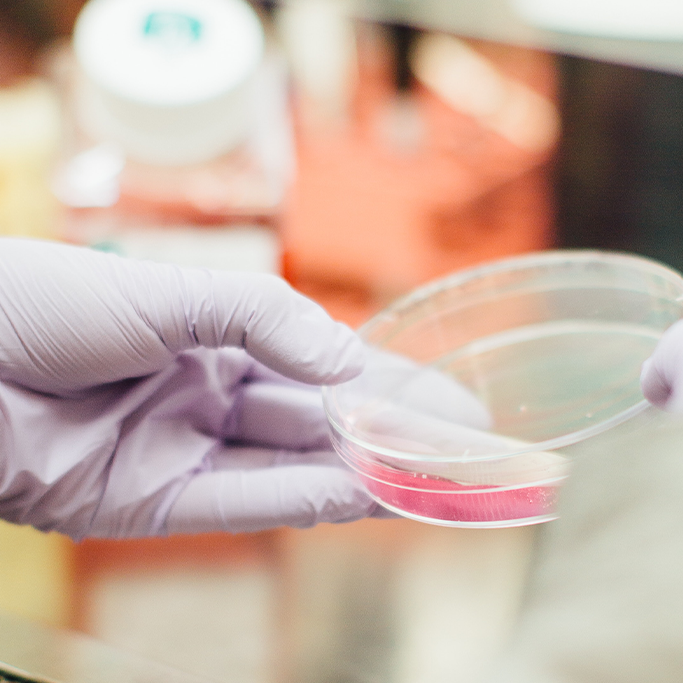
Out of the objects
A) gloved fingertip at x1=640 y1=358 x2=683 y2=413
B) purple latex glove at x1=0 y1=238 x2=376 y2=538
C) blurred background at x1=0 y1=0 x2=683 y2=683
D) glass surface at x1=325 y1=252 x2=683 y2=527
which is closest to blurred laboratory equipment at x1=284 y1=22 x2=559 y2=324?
blurred background at x1=0 y1=0 x2=683 y2=683

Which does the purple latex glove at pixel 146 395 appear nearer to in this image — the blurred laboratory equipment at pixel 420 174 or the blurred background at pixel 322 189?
the blurred background at pixel 322 189

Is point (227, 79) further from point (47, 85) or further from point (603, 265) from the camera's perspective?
point (603, 265)

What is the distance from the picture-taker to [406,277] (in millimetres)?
1159

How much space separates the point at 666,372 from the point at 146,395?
525mm

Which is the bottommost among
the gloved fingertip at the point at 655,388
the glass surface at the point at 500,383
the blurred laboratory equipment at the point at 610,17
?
the glass surface at the point at 500,383

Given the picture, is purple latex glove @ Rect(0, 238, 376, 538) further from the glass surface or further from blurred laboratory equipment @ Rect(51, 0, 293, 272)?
blurred laboratory equipment @ Rect(51, 0, 293, 272)

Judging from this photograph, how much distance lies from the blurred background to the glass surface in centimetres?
20

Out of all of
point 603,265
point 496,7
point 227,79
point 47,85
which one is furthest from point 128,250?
point 496,7

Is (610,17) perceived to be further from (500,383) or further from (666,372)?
(666,372)

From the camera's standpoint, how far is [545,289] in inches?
35.3

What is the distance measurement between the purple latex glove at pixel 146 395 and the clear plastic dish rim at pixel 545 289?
74mm

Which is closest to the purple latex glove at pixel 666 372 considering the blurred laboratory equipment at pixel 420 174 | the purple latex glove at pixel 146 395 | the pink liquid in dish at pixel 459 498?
the pink liquid in dish at pixel 459 498

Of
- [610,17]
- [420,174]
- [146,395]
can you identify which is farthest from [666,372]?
[610,17]

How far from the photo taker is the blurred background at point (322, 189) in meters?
0.75
